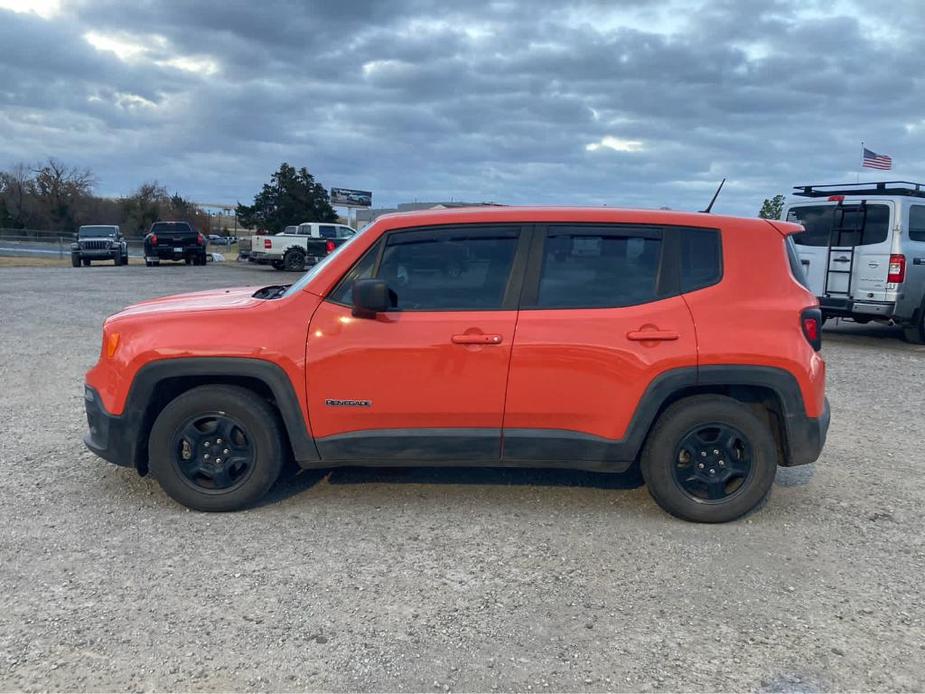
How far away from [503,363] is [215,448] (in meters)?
1.69

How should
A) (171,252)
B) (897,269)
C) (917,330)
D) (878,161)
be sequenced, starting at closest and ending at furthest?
(897,269), (917,330), (878,161), (171,252)

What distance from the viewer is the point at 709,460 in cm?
423

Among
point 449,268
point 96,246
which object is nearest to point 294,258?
point 96,246

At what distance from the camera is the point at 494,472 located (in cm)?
503

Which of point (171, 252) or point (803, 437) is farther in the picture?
point (171, 252)

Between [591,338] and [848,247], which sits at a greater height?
[848,247]

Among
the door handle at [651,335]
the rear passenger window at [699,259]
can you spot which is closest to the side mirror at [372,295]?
the door handle at [651,335]

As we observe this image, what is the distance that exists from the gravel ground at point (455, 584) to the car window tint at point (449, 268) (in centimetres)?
122

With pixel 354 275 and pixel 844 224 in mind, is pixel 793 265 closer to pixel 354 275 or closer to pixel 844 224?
pixel 354 275

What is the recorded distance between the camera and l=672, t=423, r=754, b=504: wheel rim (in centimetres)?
420

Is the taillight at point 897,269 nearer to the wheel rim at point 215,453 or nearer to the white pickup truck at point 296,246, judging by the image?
the wheel rim at point 215,453

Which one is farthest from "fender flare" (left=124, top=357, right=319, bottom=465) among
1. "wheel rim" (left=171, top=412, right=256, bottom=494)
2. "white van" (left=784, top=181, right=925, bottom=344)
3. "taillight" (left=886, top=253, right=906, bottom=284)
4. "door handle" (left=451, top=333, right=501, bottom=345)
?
"taillight" (left=886, top=253, right=906, bottom=284)

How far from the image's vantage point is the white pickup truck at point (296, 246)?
2773 centimetres

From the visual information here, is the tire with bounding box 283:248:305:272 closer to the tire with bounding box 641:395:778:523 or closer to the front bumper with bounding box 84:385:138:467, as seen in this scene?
the front bumper with bounding box 84:385:138:467
